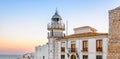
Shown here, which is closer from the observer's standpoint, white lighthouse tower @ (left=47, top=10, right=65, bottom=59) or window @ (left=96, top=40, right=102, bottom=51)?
window @ (left=96, top=40, right=102, bottom=51)

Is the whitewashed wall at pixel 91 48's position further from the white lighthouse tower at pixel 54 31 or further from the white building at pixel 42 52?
the white building at pixel 42 52

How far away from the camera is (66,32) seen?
114 ft

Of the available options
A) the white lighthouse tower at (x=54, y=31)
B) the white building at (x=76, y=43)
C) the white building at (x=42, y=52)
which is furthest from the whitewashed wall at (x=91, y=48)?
the white building at (x=42, y=52)

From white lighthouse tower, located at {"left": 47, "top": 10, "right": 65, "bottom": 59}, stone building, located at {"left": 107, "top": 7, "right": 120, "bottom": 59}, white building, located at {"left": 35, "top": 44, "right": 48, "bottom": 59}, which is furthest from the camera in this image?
white building, located at {"left": 35, "top": 44, "right": 48, "bottom": 59}

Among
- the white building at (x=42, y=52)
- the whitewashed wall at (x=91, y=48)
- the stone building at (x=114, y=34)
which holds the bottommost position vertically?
the white building at (x=42, y=52)

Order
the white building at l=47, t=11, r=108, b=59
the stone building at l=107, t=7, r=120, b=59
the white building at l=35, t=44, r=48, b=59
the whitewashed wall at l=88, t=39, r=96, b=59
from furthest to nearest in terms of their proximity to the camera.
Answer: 1. the white building at l=35, t=44, r=48, b=59
2. the whitewashed wall at l=88, t=39, r=96, b=59
3. the white building at l=47, t=11, r=108, b=59
4. the stone building at l=107, t=7, r=120, b=59

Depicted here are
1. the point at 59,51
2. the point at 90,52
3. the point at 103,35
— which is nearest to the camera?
the point at 103,35


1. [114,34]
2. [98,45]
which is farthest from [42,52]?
[114,34]

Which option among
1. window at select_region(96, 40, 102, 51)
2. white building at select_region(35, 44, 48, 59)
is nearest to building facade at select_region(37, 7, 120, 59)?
window at select_region(96, 40, 102, 51)

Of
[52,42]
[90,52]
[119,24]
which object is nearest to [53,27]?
[52,42]

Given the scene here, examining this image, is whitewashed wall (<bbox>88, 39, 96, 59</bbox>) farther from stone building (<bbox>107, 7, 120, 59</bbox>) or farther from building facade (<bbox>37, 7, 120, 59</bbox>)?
stone building (<bbox>107, 7, 120, 59</bbox>)

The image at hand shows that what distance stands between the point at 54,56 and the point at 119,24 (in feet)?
51.4

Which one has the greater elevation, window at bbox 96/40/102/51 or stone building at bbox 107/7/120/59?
stone building at bbox 107/7/120/59

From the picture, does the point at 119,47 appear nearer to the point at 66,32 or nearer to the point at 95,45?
the point at 95,45
